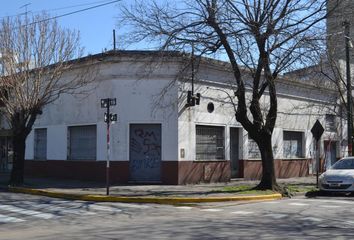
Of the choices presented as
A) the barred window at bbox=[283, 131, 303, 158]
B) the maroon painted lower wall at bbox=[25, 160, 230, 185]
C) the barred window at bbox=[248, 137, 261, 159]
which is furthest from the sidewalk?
the barred window at bbox=[283, 131, 303, 158]

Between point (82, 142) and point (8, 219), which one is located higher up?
point (82, 142)

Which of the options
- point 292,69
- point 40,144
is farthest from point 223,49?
point 40,144

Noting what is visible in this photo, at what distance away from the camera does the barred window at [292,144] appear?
30625mm

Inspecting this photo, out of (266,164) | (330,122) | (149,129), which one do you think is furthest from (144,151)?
(330,122)

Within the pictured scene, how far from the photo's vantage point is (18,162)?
22.5 meters

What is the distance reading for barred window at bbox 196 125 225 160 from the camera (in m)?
24.3

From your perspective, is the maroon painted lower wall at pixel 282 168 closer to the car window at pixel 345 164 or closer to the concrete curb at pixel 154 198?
the car window at pixel 345 164

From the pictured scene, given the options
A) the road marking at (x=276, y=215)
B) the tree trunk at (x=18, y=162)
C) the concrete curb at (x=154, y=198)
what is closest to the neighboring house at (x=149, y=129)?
the tree trunk at (x=18, y=162)

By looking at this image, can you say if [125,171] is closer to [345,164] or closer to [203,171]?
[203,171]

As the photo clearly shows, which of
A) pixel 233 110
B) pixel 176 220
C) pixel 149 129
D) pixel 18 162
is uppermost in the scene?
pixel 233 110

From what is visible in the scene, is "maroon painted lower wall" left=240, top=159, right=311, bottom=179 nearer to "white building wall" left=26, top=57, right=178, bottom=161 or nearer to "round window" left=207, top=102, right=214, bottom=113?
"round window" left=207, top=102, right=214, bottom=113

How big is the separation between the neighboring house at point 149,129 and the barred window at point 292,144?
3279 mm

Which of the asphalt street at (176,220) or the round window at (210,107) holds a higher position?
the round window at (210,107)

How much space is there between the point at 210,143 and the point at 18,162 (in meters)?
9.06
